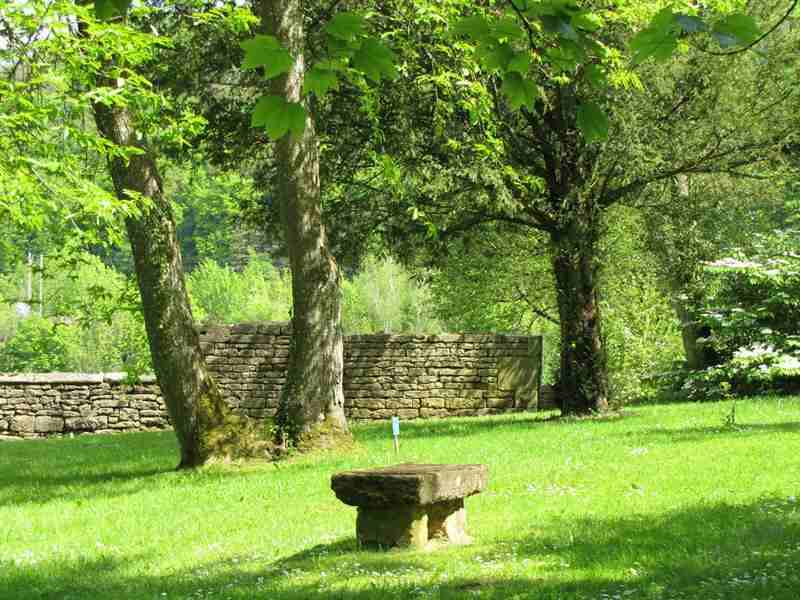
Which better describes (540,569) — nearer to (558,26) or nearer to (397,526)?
(397,526)

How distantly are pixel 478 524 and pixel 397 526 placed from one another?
1362 mm

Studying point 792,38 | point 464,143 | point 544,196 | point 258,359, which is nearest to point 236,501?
point 464,143

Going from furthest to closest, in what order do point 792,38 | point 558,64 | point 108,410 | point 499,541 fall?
point 108,410 → point 792,38 → point 499,541 → point 558,64

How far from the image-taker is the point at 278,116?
3195 mm

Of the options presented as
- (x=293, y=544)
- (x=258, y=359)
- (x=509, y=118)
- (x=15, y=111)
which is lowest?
(x=293, y=544)

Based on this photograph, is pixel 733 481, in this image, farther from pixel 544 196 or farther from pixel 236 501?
pixel 544 196

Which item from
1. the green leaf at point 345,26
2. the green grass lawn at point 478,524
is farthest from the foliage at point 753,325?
the green leaf at point 345,26

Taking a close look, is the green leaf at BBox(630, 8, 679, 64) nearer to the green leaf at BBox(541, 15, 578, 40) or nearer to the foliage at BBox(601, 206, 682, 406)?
the green leaf at BBox(541, 15, 578, 40)

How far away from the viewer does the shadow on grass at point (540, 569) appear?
595 centimetres

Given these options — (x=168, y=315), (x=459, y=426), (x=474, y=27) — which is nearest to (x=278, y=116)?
(x=474, y=27)

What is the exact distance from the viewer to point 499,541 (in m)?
7.61

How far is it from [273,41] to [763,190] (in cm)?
2140

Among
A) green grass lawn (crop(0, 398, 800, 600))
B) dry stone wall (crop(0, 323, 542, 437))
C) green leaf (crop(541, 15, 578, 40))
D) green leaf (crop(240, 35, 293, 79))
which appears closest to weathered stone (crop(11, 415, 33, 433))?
dry stone wall (crop(0, 323, 542, 437))

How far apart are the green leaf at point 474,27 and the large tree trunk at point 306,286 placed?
11.1 meters
